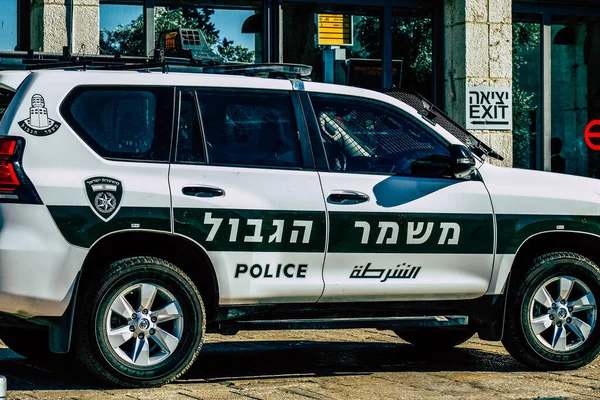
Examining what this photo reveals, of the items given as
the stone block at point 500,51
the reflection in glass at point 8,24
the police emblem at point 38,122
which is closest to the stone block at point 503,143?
the stone block at point 500,51

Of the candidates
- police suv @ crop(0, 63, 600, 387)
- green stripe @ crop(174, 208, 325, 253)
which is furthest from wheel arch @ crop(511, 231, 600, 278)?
green stripe @ crop(174, 208, 325, 253)

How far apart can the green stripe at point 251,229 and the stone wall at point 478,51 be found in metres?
7.09

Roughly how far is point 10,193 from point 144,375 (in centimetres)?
125

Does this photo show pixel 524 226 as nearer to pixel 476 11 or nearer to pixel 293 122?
pixel 293 122

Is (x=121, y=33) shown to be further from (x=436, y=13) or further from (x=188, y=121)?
(x=188, y=121)

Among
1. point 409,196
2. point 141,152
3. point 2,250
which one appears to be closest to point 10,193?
point 2,250

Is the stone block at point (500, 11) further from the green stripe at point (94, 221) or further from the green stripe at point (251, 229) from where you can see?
the green stripe at point (94, 221)

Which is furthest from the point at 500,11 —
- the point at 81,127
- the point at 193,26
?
the point at 81,127

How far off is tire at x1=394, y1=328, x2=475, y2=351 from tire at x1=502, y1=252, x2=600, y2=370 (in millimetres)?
1025

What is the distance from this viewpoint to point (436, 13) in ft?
45.9

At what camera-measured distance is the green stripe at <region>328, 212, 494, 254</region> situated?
6.88 m

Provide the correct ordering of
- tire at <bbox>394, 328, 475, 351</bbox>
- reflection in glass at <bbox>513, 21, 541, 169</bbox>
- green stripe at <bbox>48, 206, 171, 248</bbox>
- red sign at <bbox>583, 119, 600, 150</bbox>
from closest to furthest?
green stripe at <bbox>48, 206, 171, 248</bbox>, tire at <bbox>394, 328, 475, 351</bbox>, reflection in glass at <bbox>513, 21, 541, 169</bbox>, red sign at <bbox>583, 119, 600, 150</bbox>

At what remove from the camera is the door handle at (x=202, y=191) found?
663 centimetres

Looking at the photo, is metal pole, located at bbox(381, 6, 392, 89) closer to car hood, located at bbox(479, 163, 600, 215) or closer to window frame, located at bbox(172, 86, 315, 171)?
car hood, located at bbox(479, 163, 600, 215)
